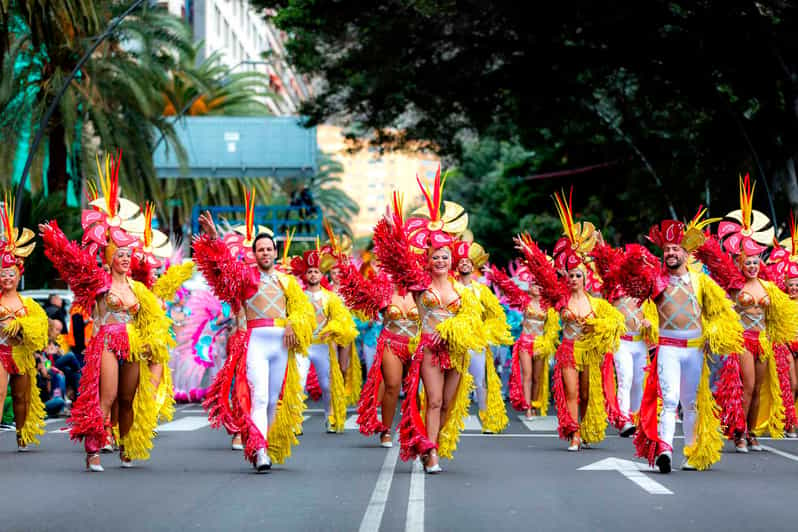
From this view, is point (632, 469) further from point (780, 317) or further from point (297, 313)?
point (780, 317)

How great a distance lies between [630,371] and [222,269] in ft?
21.3

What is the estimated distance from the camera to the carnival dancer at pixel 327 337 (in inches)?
664

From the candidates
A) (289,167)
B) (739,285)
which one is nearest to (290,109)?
(289,167)

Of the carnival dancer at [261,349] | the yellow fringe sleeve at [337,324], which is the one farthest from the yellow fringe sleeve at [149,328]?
the yellow fringe sleeve at [337,324]

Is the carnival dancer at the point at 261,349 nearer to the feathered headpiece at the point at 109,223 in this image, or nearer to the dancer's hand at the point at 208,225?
the dancer's hand at the point at 208,225

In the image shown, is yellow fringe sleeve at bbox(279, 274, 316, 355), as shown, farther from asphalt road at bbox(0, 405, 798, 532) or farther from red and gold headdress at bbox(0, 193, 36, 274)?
red and gold headdress at bbox(0, 193, 36, 274)

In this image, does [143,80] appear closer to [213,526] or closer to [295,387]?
[295,387]

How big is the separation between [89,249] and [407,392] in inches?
119

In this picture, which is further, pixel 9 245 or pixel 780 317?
pixel 780 317

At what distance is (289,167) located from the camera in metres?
45.9

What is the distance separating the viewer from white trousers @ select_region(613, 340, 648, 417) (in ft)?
53.5

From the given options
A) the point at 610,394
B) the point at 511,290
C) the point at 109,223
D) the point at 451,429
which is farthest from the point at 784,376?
the point at 109,223

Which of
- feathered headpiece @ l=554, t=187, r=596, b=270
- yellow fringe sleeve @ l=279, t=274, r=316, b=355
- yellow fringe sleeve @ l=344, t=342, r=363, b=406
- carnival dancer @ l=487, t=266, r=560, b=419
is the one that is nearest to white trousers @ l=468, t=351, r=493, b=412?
yellow fringe sleeve @ l=344, t=342, r=363, b=406

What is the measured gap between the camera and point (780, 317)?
14617 millimetres
